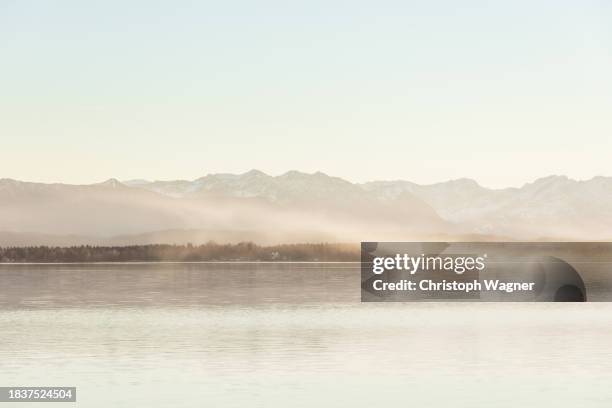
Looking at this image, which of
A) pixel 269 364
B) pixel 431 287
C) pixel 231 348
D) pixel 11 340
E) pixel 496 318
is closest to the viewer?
pixel 269 364

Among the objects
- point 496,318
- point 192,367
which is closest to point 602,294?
point 496,318

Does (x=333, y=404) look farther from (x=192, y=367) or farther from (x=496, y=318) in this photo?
(x=496, y=318)

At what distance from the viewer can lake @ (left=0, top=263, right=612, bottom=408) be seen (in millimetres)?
41781

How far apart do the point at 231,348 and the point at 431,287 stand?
97.8m

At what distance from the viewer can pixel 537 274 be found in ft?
549

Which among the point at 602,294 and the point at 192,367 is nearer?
the point at 192,367

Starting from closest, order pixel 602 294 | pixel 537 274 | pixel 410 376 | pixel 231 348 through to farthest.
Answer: pixel 410 376
pixel 231 348
pixel 602 294
pixel 537 274

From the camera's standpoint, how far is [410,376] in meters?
47.0

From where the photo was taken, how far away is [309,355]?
178ft

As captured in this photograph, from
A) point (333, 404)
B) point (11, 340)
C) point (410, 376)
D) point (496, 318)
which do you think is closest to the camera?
point (333, 404)

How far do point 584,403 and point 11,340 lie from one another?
3581 cm

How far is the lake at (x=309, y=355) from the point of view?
4178 centimetres

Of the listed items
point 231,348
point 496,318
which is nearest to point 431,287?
point 496,318

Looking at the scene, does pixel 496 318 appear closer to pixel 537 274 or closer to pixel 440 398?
pixel 440 398
